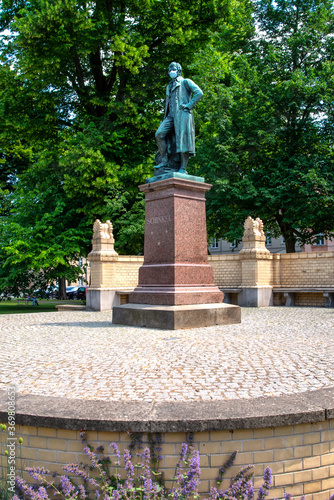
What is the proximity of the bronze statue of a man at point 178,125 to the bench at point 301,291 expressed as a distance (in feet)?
27.1

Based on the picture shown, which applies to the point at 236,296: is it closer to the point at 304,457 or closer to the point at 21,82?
the point at 21,82

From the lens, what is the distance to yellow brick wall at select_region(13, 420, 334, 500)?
350 centimetres

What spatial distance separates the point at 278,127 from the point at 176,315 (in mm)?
16238

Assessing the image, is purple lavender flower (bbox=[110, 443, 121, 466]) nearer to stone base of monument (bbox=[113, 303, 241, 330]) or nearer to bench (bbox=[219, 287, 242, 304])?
stone base of monument (bbox=[113, 303, 241, 330])

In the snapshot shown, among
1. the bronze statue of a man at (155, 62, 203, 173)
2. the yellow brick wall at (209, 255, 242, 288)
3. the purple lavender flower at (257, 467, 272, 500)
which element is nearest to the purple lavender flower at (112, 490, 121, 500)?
the purple lavender flower at (257, 467, 272, 500)

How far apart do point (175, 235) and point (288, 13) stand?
Answer: 18887mm

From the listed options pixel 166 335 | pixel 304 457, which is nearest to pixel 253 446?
pixel 304 457

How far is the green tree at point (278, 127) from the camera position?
73.7ft

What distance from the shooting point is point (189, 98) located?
1143cm

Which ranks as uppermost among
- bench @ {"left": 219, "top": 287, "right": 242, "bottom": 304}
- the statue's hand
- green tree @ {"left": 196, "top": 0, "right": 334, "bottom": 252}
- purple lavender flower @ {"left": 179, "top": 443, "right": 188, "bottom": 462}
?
green tree @ {"left": 196, "top": 0, "right": 334, "bottom": 252}

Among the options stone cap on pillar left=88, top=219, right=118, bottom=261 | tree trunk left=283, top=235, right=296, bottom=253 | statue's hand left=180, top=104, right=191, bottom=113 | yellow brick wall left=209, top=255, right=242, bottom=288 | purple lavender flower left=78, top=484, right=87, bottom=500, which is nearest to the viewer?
purple lavender flower left=78, top=484, right=87, bottom=500

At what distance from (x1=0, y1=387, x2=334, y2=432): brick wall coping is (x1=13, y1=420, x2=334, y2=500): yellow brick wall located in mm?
86

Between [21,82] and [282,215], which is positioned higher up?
[21,82]

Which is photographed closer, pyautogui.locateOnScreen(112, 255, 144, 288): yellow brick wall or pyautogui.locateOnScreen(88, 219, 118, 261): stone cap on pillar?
pyautogui.locateOnScreen(88, 219, 118, 261): stone cap on pillar
